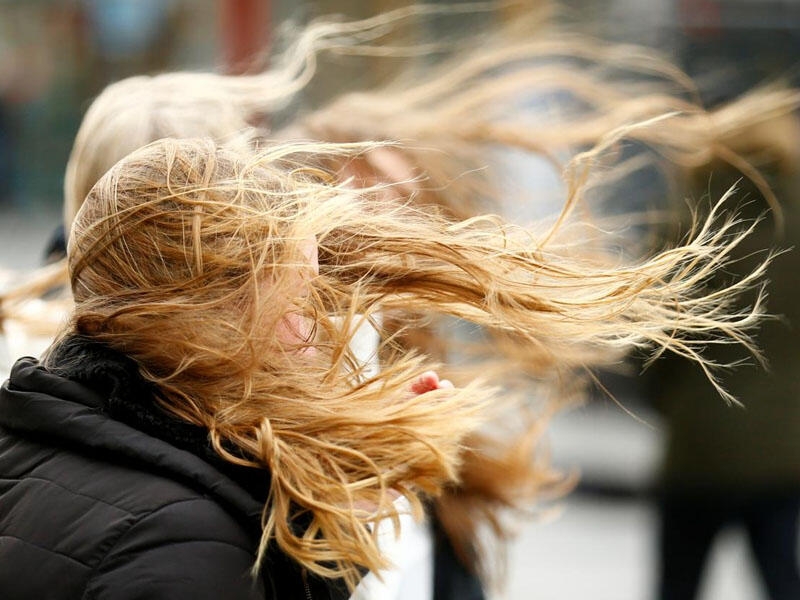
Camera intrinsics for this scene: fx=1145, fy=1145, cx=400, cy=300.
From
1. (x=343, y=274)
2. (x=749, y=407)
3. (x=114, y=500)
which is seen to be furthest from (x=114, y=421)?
(x=749, y=407)

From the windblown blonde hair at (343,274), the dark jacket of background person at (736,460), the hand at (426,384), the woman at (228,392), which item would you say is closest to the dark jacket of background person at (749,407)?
the dark jacket of background person at (736,460)

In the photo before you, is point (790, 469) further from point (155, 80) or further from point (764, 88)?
point (155, 80)

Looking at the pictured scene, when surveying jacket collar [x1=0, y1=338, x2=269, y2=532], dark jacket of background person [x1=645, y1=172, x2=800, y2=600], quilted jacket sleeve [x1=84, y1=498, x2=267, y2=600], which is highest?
jacket collar [x1=0, y1=338, x2=269, y2=532]

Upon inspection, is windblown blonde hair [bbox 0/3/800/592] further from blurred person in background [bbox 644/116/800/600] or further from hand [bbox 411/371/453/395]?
blurred person in background [bbox 644/116/800/600]

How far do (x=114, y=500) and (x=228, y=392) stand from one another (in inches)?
8.3

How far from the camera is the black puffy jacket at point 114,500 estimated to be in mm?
1167

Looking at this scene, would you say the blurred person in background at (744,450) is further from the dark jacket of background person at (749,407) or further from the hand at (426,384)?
the hand at (426,384)

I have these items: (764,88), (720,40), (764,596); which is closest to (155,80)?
(764,88)

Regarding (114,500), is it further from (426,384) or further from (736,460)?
Answer: (736,460)

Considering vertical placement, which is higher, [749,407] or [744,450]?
[749,407]

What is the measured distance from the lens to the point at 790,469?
10.4ft

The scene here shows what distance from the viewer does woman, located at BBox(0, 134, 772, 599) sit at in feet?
3.95

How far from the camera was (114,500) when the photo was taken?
121 cm

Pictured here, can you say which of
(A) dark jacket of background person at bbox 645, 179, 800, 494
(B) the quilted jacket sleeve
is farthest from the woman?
(A) dark jacket of background person at bbox 645, 179, 800, 494
